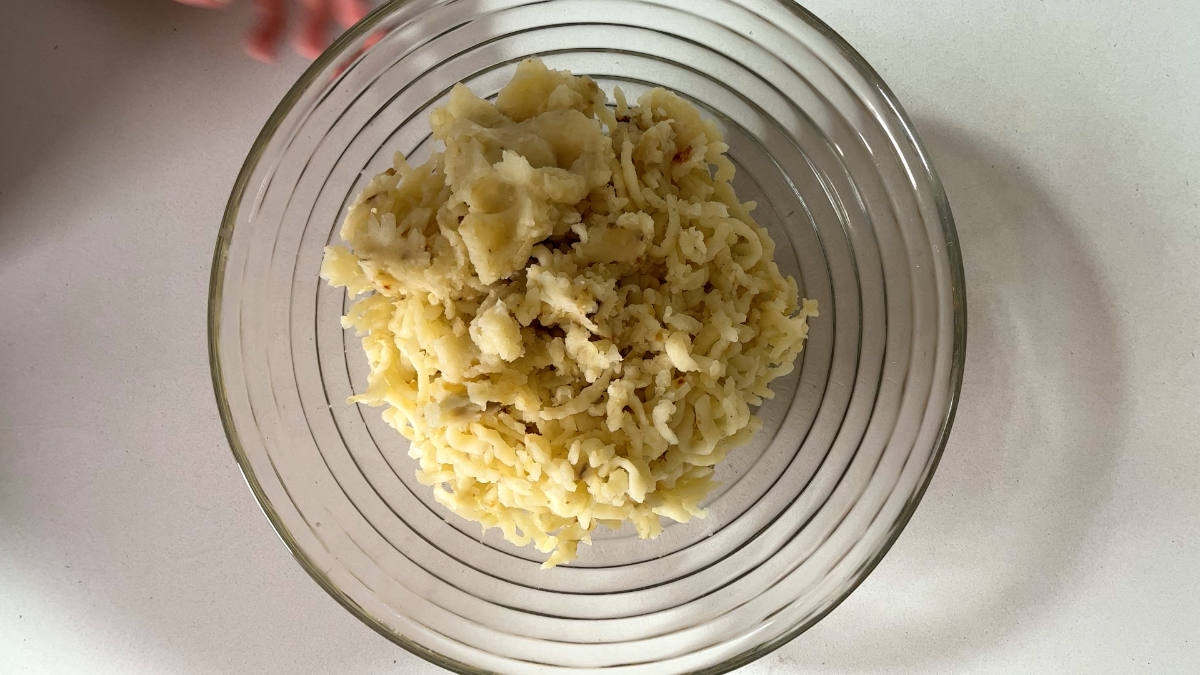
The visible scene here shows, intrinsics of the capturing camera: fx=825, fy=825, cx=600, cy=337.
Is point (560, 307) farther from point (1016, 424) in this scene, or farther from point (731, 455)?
point (1016, 424)

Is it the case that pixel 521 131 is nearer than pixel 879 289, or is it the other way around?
pixel 521 131

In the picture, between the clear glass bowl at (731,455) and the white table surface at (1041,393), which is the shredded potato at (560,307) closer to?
the clear glass bowl at (731,455)

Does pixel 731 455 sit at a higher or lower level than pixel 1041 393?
lower

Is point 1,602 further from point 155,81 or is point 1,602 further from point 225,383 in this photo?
point 155,81

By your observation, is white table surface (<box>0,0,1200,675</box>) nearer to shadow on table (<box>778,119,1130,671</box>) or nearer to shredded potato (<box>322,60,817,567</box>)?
shadow on table (<box>778,119,1130,671</box>)

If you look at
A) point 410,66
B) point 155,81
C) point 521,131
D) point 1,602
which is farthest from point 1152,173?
point 1,602

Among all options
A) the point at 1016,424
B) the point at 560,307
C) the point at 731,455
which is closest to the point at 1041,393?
the point at 1016,424

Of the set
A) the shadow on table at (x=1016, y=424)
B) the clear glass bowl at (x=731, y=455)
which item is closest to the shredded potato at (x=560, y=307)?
the clear glass bowl at (x=731, y=455)
